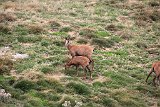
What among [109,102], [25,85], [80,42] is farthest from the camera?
[80,42]

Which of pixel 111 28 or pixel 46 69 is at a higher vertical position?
pixel 46 69

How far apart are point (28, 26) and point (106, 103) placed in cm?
973

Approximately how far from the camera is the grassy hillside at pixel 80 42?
14.7 meters

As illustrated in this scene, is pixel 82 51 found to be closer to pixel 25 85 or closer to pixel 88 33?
pixel 25 85

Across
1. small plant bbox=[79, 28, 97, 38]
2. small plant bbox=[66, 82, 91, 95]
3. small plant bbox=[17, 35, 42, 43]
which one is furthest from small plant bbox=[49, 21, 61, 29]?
small plant bbox=[66, 82, 91, 95]

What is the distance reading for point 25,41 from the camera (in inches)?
817

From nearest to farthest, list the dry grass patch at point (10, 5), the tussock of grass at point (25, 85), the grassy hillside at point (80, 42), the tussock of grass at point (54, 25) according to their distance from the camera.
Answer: the grassy hillside at point (80, 42), the tussock of grass at point (25, 85), the tussock of grass at point (54, 25), the dry grass patch at point (10, 5)

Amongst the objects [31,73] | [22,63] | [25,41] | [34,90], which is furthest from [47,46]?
[34,90]

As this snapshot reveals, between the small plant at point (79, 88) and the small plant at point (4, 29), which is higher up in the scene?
the small plant at point (4, 29)

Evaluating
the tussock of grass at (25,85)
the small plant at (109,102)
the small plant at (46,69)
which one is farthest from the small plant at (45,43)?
the small plant at (109,102)

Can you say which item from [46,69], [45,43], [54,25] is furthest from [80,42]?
[46,69]

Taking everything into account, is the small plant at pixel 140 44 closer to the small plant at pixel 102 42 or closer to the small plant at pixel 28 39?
the small plant at pixel 102 42

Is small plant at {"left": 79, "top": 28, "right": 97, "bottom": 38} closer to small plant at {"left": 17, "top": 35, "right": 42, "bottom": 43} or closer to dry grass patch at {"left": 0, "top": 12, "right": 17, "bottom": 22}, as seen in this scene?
small plant at {"left": 17, "top": 35, "right": 42, "bottom": 43}

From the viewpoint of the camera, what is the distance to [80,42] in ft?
69.8
